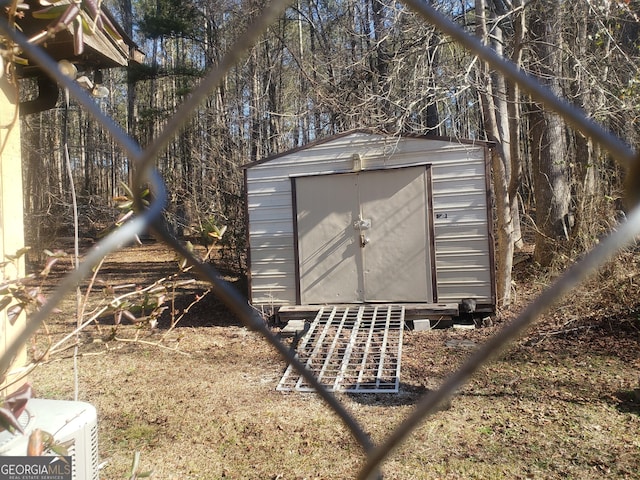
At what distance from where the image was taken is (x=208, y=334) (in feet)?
25.1

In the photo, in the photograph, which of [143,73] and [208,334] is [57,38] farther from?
[143,73]

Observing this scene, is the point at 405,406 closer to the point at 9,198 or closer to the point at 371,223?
the point at 9,198

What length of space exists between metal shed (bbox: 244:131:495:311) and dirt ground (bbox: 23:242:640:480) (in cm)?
103

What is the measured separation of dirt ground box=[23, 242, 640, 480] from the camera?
3357 millimetres

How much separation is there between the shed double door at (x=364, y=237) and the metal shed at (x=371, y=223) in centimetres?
2

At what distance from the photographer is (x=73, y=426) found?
1.83 metres

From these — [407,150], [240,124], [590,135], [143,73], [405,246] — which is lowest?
[405,246]

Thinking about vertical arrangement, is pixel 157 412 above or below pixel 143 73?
below

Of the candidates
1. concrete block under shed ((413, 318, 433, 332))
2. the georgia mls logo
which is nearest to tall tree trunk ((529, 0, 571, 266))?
concrete block under shed ((413, 318, 433, 332))

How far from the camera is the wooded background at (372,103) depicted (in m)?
6.50

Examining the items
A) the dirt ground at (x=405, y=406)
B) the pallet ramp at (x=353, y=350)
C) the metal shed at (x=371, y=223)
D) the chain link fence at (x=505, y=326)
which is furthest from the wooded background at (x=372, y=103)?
the pallet ramp at (x=353, y=350)

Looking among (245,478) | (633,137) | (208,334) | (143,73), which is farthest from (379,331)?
(143,73)

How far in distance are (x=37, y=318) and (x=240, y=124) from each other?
40.5ft

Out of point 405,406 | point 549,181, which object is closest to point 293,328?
point 405,406
